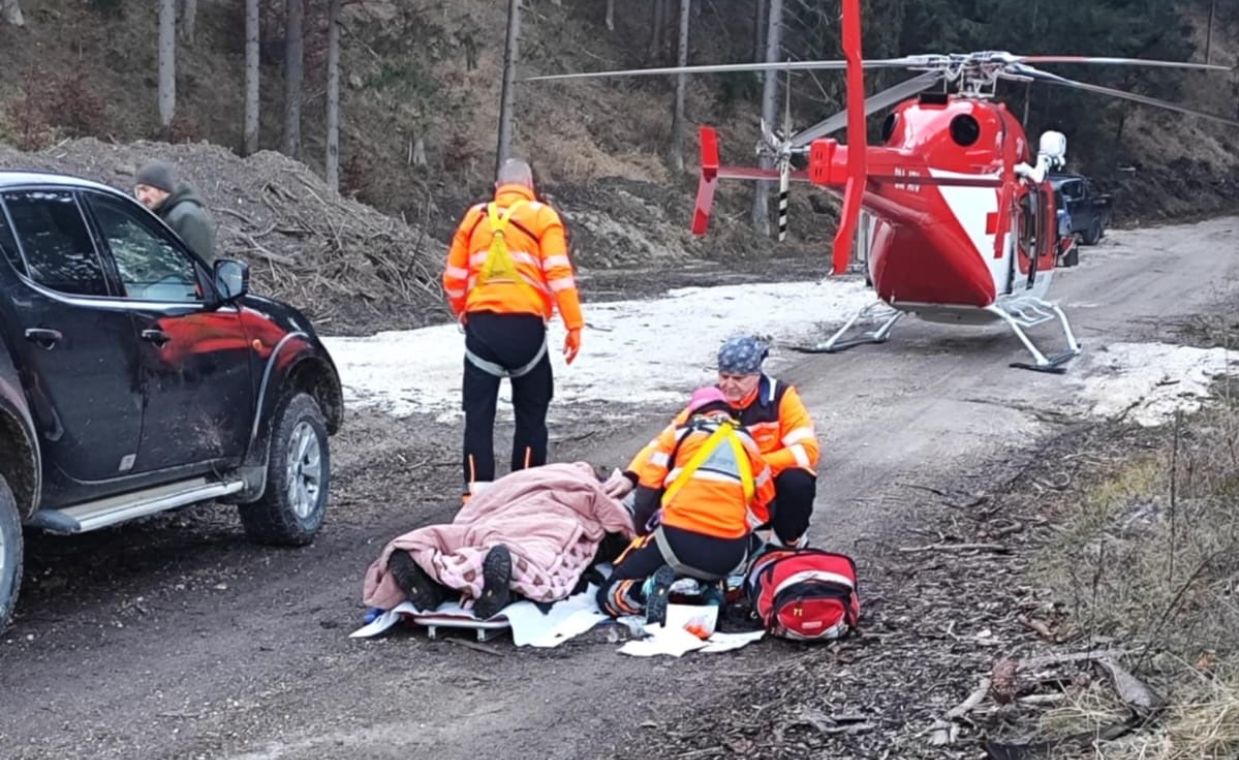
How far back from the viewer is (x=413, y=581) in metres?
6.40

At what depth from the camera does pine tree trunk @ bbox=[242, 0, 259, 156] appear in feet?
94.4

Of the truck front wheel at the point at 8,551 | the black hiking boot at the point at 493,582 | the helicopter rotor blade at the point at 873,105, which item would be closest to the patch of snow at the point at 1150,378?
the helicopter rotor blade at the point at 873,105

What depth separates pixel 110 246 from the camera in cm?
694

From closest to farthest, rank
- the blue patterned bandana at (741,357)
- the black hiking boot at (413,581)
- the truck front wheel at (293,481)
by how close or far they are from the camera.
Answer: the black hiking boot at (413,581)
the blue patterned bandana at (741,357)
the truck front wheel at (293,481)

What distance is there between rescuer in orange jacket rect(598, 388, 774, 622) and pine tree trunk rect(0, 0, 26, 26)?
29.0 metres

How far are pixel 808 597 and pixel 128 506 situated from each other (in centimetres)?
322

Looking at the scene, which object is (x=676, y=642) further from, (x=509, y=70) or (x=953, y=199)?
(x=509, y=70)

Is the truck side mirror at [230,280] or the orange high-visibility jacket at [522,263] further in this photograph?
the orange high-visibility jacket at [522,263]

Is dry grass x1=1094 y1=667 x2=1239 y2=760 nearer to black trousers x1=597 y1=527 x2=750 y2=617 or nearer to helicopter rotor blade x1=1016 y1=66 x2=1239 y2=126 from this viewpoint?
black trousers x1=597 y1=527 x2=750 y2=617

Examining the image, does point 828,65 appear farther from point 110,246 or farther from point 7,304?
point 7,304

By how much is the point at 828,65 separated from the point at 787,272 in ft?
47.0

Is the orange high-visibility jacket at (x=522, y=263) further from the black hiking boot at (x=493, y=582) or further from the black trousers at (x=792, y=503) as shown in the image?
the black hiking boot at (x=493, y=582)

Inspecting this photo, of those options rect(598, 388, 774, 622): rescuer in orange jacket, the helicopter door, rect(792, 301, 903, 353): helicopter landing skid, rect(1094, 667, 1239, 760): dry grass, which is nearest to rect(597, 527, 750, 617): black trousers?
rect(598, 388, 774, 622): rescuer in orange jacket

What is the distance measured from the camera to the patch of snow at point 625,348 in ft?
42.8
